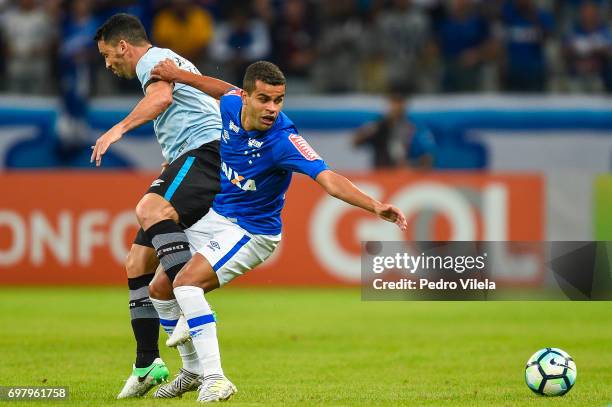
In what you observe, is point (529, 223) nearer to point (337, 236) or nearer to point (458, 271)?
point (337, 236)

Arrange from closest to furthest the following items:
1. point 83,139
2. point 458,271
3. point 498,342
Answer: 1. point 458,271
2. point 498,342
3. point 83,139

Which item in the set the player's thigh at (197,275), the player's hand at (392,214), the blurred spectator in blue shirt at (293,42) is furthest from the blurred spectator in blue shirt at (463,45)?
the player's hand at (392,214)

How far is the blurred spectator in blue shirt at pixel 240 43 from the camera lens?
18188 mm

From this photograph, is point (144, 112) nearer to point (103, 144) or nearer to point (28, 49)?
point (103, 144)

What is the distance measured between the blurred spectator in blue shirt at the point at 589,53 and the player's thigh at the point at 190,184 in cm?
1195

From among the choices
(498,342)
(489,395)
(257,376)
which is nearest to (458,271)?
(489,395)

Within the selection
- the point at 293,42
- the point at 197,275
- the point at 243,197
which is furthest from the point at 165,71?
the point at 293,42

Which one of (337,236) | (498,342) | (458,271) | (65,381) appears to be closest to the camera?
(458,271)

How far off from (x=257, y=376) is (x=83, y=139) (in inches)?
416

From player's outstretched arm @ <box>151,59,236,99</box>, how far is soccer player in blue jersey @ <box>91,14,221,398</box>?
0.07 m

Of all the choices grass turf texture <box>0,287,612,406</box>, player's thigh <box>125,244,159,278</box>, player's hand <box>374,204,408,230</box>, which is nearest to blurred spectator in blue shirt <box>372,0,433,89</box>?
grass turf texture <box>0,287,612,406</box>

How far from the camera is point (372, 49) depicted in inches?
734

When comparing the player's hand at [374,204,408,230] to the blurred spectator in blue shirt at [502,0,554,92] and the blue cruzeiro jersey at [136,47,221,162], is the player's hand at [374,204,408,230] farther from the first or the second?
the blurred spectator in blue shirt at [502,0,554,92]

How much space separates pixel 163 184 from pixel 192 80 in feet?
2.38
